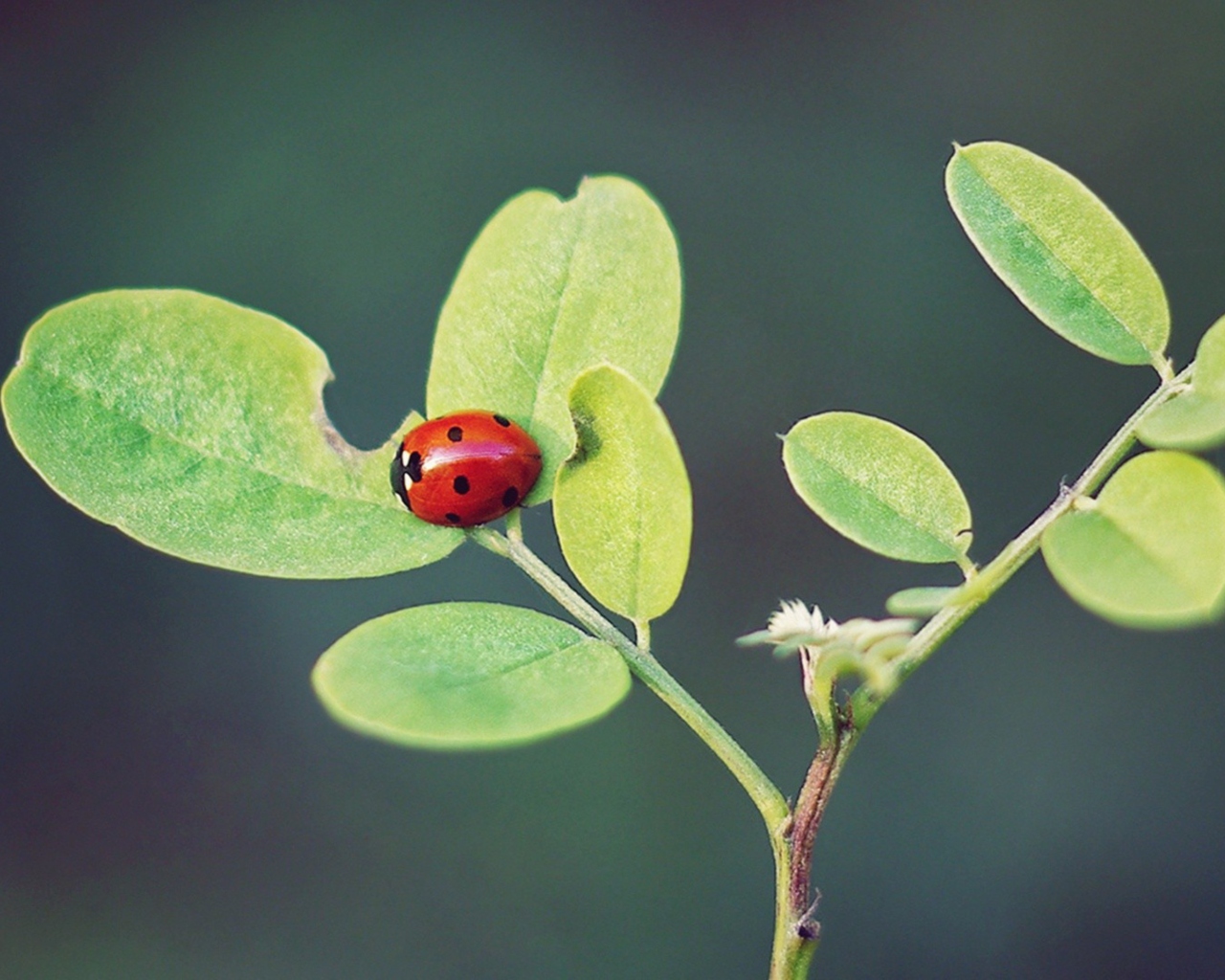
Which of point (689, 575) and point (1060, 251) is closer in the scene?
point (1060, 251)

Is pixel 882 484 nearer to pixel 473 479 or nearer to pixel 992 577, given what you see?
pixel 992 577

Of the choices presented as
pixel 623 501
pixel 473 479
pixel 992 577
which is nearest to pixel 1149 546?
pixel 992 577

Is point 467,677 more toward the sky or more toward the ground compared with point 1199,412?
more toward the ground

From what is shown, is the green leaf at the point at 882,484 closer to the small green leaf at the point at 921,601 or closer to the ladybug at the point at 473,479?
the small green leaf at the point at 921,601

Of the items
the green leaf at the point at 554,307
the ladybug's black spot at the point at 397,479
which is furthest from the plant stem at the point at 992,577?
the ladybug's black spot at the point at 397,479

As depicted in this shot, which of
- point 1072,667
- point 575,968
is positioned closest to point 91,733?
point 575,968

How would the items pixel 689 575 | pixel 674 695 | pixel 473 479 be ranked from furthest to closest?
pixel 689 575 < pixel 473 479 < pixel 674 695

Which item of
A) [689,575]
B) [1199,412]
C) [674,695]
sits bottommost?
[689,575]

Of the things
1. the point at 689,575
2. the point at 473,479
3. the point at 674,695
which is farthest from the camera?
the point at 689,575
